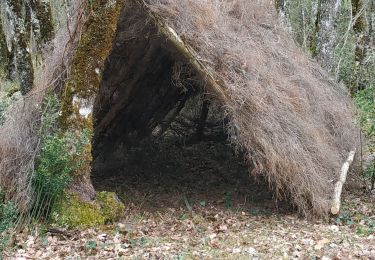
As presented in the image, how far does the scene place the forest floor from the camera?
6.11 metres

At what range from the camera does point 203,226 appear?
24.3ft

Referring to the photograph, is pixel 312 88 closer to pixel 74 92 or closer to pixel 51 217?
pixel 74 92

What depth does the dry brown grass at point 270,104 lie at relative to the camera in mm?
7625

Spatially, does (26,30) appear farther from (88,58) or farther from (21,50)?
(88,58)

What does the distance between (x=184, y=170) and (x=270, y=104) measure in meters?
3.80

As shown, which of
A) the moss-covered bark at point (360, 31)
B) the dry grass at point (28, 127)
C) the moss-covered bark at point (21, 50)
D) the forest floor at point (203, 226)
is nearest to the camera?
the forest floor at point (203, 226)

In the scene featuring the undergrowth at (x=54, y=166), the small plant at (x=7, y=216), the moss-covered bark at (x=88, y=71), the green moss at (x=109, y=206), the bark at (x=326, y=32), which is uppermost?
the bark at (x=326, y=32)

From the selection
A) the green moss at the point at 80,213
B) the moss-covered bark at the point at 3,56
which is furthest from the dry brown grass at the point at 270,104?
the moss-covered bark at the point at 3,56

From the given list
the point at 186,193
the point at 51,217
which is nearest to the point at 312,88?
the point at 186,193

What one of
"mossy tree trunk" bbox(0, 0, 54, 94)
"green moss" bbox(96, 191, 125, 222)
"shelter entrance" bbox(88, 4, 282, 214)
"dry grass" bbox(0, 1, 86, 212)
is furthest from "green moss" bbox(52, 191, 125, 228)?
"mossy tree trunk" bbox(0, 0, 54, 94)

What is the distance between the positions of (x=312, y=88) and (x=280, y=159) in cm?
228

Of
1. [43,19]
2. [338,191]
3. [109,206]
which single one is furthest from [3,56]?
[338,191]

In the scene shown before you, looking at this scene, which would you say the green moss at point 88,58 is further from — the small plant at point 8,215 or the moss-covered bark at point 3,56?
the moss-covered bark at point 3,56

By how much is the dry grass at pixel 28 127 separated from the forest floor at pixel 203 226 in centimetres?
78
